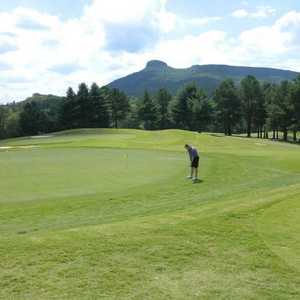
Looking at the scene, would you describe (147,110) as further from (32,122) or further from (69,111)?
(32,122)

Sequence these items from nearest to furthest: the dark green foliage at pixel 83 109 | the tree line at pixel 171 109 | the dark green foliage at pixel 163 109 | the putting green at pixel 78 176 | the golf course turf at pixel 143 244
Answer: the golf course turf at pixel 143 244 → the putting green at pixel 78 176 → the tree line at pixel 171 109 → the dark green foliage at pixel 83 109 → the dark green foliage at pixel 163 109

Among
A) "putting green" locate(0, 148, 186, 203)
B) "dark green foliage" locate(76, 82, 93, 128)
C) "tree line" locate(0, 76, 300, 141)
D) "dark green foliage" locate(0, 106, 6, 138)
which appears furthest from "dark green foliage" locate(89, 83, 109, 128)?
"putting green" locate(0, 148, 186, 203)

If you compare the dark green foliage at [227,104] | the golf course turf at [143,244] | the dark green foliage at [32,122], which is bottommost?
the golf course turf at [143,244]

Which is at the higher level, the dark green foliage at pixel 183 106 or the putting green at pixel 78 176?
the dark green foliage at pixel 183 106

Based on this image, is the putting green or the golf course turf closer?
the golf course turf

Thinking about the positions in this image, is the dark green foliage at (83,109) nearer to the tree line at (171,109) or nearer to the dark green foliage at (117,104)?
the tree line at (171,109)

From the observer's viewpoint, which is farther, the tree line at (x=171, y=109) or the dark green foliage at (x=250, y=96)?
the dark green foliage at (x=250, y=96)

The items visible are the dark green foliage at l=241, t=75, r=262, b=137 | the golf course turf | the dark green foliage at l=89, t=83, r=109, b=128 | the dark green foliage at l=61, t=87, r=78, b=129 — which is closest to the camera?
the golf course turf

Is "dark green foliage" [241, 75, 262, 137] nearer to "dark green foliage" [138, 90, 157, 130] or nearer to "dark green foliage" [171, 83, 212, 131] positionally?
"dark green foliage" [171, 83, 212, 131]

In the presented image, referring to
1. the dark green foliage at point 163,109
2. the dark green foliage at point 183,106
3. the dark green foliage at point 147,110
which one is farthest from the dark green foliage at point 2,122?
the dark green foliage at point 183,106

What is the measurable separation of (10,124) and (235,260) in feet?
372

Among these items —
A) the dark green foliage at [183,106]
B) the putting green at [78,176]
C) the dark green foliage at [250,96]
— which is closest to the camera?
the putting green at [78,176]

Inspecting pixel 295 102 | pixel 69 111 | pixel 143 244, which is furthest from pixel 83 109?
pixel 143 244

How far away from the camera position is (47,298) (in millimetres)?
7270
